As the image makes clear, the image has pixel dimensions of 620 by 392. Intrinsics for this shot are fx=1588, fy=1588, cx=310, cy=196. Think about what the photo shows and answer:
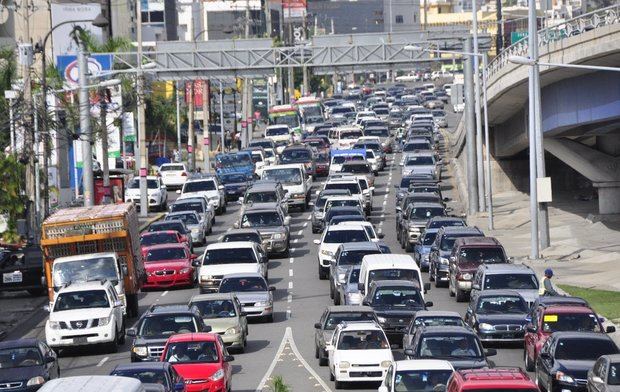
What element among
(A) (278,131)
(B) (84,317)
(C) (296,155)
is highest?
(A) (278,131)

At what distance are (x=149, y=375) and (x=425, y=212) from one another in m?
31.8

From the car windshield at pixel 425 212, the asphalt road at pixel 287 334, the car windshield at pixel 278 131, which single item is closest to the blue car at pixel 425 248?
the asphalt road at pixel 287 334

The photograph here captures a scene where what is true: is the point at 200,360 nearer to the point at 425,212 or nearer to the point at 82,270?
the point at 82,270

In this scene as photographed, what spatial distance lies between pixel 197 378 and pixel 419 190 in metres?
36.2

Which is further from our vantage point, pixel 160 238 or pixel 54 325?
pixel 160 238

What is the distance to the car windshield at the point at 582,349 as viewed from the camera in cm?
2783

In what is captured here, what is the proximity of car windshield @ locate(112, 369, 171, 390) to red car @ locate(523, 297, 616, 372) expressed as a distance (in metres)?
8.43

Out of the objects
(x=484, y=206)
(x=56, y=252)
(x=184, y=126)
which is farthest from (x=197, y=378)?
(x=184, y=126)

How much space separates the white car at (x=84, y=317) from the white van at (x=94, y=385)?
17543 mm

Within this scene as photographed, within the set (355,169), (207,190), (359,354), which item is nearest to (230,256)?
(359,354)

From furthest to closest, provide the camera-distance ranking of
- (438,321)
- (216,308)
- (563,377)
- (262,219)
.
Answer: (262,219)
(216,308)
(438,321)
(563,377)

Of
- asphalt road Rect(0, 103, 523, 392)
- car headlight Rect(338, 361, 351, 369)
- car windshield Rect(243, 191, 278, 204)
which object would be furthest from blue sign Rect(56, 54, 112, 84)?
car headlight Rect(338, 361, 351, 369)

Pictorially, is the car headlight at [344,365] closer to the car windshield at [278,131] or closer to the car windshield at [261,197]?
the car windshield at [261,197]

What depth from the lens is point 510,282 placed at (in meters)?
38.1
